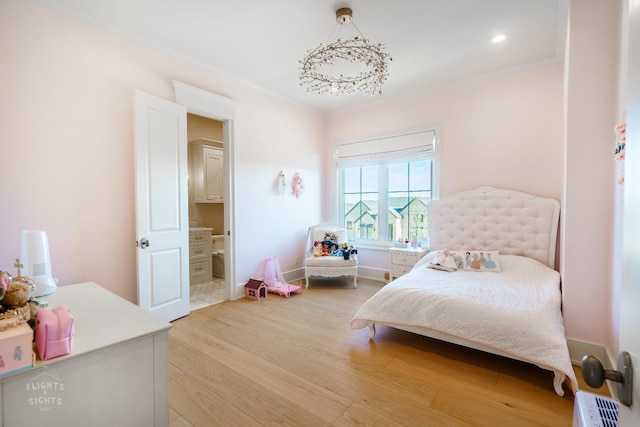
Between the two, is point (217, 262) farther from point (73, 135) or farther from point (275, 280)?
point (73, 135)

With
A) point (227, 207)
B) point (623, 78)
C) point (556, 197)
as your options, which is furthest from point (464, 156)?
point (227, 207)

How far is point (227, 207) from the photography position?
377 centimetres

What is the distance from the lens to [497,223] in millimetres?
3521

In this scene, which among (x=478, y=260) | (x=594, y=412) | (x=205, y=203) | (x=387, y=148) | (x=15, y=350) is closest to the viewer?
(x=15, y=350)

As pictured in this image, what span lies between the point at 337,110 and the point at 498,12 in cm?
285

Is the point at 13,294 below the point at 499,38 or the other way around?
below

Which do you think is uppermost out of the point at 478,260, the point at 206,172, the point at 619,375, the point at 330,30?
the point at 330,30

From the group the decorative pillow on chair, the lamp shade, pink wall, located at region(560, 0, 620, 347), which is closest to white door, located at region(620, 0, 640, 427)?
pink wall, located at region(560, 0, 620, 347)

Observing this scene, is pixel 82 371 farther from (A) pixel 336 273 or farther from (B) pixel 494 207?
(B) pixel 494 207

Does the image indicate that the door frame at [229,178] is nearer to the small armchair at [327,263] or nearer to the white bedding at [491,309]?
the small armchair at [327,263]

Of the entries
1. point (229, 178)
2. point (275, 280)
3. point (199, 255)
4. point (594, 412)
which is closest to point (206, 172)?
point (199, 255)

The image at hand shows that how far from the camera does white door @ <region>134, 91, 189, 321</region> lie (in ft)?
9.12

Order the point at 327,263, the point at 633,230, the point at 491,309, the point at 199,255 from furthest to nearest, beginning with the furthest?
the point at 199,255 < the point at 327,263 < the point at 491,309 < the point at 633,230

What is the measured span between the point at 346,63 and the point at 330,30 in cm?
69
